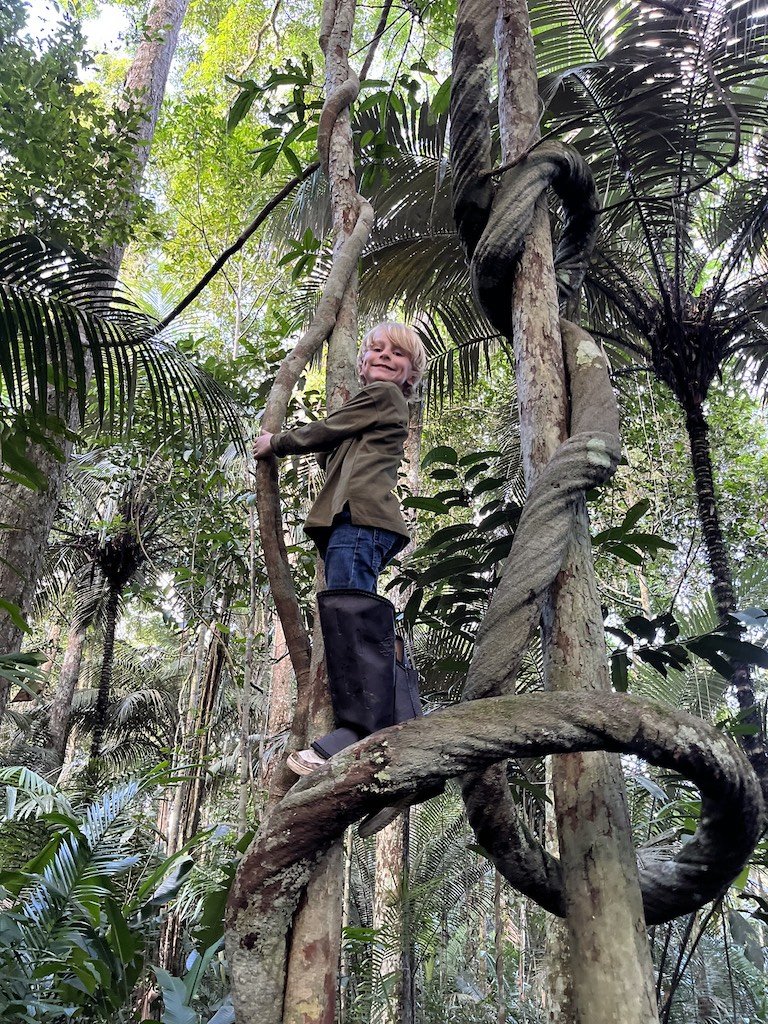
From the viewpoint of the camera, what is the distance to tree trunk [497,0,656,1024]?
1.29m

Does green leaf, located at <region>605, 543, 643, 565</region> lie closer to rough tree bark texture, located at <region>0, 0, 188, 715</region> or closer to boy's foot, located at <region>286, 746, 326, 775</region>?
boy's foot, located at <region>286, 746, 326, 775</region>

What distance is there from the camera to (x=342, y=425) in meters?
1.80

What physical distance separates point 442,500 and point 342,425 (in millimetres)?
1105

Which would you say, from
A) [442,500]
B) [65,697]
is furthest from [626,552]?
[65,697]

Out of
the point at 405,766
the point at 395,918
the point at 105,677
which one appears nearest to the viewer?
the point at 405,766

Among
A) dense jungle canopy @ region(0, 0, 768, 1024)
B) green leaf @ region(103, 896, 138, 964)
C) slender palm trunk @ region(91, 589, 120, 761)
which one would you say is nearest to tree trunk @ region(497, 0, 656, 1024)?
dense jungle canopy @ region(0, 0, 768, 1024)

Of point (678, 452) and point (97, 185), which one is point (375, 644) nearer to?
point (97, 185)

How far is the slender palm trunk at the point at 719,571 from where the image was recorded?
3.07 m

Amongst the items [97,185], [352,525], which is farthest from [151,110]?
[352,525]

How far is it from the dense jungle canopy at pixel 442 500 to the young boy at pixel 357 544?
71 mm

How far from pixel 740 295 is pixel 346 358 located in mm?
3301

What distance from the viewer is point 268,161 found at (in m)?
2.66

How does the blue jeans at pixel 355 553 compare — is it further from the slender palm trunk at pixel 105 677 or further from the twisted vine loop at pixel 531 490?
the slender palm trunk at pixel 105 677

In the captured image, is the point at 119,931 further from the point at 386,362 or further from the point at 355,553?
the point at 386,362
